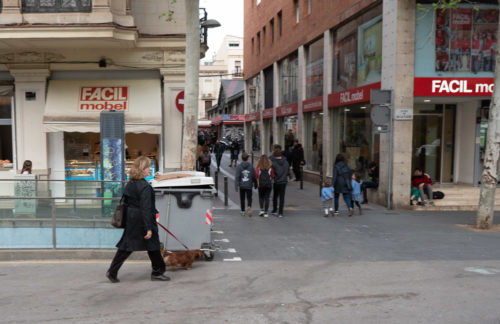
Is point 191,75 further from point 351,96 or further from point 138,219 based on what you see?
point 351,96

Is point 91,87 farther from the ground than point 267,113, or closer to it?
closer to it

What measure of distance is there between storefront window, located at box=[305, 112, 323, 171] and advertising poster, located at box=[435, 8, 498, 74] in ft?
22.9

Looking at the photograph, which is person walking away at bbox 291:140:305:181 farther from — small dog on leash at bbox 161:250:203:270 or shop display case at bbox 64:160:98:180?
small dog on leash at bbox 161:250:203:270

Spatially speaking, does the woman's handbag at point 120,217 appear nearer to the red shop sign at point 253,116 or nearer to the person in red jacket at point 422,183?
the person in red jacket at point 422,183

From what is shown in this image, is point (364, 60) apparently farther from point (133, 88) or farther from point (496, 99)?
point (133, 88)

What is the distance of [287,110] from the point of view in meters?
23.9

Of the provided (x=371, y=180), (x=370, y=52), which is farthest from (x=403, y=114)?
(x=370, y=52)

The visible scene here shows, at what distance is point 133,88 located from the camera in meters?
13.3

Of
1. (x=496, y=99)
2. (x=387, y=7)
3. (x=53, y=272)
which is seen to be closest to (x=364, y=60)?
(x=387, y=7)

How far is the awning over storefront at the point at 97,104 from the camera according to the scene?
498 inches

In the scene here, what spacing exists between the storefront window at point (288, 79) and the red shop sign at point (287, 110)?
36cm

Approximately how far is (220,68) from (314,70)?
191ft

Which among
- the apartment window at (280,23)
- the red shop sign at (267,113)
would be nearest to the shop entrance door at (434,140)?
the apartment window at (280,23)

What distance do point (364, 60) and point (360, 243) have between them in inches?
320
